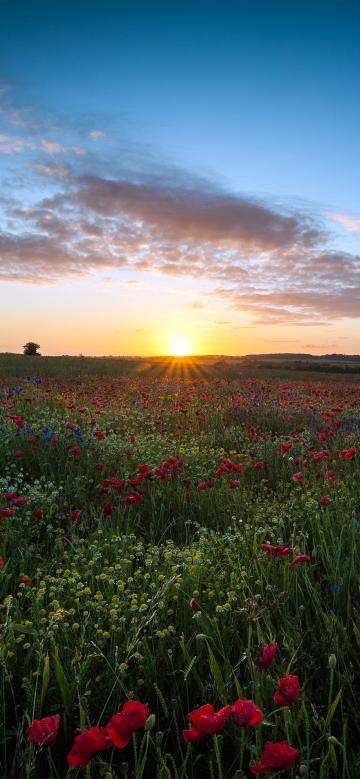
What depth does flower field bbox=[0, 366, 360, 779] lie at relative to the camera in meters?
2.05

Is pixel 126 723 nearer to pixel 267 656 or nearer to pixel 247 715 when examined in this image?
pixel 247 715

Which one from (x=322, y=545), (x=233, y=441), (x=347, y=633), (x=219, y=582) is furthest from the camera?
(x=233, y=441)

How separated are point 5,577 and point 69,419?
18.5ft

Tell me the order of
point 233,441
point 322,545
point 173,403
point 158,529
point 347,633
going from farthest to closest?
point 173,403
point 233,441
point 158,529
point 322,545
point 347,633

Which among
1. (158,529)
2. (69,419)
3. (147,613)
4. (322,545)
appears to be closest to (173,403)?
(69,419)

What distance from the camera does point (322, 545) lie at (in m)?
4.09

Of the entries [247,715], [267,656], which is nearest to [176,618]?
[267,656]

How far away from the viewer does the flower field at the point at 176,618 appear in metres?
2.05

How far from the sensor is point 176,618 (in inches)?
123

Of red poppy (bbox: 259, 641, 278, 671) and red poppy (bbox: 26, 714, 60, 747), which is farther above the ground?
red poppy (bbox: 259, 641, 278, 671)

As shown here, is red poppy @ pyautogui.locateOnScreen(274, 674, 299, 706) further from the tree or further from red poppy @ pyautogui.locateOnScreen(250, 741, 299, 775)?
the tree

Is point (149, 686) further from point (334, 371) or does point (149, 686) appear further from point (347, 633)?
point (334, 371)

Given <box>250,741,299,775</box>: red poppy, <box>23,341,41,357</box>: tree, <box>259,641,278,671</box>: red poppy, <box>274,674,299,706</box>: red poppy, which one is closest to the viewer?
<box>250,741,299,775</box>: red poppy

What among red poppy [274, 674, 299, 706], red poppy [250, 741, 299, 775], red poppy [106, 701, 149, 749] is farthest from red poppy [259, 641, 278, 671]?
red poppy [106, 701, 149, 749]
